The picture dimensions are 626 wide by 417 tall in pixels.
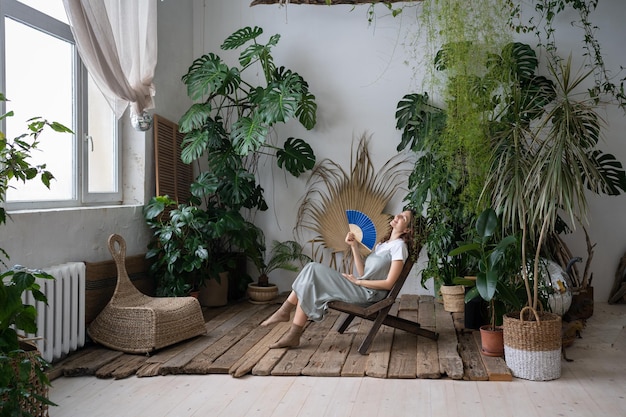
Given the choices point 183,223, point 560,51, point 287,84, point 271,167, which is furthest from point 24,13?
point 560,51

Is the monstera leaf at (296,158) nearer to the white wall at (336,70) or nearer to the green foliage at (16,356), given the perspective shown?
the white wall at (336,70)

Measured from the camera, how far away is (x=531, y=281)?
14.7 ft

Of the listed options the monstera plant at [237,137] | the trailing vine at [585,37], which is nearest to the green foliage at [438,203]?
the monstera plant at [237,137]

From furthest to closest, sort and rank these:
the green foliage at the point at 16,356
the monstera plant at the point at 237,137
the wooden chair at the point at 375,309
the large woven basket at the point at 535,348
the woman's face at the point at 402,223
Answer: the monstera plant at the point at 237,137, the woman's face at the point at 402,223, the wooden chair at the point at 375,309, the large woven basket at the point at 535,348, the green foliage at the point at 16,356

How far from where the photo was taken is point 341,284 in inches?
180

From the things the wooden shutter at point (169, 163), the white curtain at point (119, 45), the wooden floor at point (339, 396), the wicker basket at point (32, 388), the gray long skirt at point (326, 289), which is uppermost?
the white curtain at point (119, 45)

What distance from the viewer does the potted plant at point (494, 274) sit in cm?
396

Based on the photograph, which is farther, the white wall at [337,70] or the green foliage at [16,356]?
the white wall at [337,70]

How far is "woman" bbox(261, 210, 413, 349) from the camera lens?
177 inches

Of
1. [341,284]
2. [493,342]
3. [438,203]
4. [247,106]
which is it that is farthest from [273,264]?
[493,342]

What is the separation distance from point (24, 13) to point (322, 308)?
2.73 m

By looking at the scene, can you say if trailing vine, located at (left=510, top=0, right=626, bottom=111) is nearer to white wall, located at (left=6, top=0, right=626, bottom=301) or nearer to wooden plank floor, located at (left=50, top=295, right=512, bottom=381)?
white wall, located at (left=6, top=0, right=626, bottom=301)

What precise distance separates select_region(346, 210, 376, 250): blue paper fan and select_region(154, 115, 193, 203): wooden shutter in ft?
5.72

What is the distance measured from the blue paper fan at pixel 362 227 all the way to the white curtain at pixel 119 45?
1.81 metres
